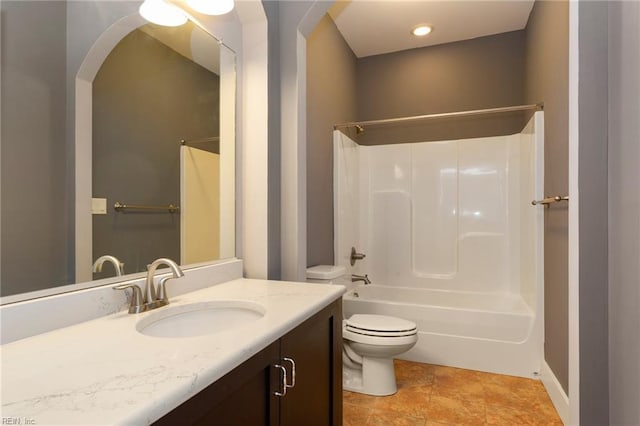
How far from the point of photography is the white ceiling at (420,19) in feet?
9.05

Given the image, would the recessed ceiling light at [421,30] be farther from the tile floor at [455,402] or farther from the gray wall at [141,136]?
the tile floor at [455,402]

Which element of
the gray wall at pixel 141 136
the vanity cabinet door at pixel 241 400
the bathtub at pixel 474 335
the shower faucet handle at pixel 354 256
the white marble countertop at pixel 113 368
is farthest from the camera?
the shower faucet handle at pixel 354 256

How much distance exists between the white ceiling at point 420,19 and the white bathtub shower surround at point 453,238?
0.97 meters

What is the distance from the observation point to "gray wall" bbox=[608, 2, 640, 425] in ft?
3.71

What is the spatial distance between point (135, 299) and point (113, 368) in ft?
1.52

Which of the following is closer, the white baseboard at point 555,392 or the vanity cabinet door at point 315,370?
the vanity cabinet door at point 315,370

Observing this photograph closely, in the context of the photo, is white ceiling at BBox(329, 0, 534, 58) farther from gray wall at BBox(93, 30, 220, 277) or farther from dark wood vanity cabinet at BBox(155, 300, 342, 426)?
dark wood vanity cabinet at BBox(155, 300, 342, 426)

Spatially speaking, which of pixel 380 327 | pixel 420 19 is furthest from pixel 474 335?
pixel 420 19

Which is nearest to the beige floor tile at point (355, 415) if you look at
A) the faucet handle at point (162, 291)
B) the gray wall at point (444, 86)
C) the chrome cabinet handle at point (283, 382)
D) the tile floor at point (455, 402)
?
the tile floor at point (455, 402)

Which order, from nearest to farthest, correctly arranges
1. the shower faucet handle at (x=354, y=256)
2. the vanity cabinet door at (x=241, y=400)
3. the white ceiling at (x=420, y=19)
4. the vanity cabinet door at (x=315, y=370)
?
the vanity cabinet door at (x=241, y=400) → the vanity cabinet door at (x=315, y=370) → the white ceiling at (x=420, y=19) → the shower faucet handle at (x=354, y=256)

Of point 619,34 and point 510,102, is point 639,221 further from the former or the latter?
point 510,102

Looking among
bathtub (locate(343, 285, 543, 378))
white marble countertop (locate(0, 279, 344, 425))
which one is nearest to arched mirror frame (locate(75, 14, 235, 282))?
white marble countertop (locate(0, 279, 344, 425))

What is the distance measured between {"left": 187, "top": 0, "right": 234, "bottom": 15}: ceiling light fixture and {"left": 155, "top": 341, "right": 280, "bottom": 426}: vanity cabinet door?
1479mm

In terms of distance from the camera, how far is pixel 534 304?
98.6 inches
